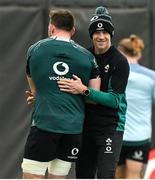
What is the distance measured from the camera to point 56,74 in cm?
559

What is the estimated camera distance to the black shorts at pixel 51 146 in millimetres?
5629

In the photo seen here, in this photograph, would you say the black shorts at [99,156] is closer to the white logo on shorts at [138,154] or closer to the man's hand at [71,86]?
the man's hand at [71,86]

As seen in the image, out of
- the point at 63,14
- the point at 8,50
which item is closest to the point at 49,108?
the point at 63,14

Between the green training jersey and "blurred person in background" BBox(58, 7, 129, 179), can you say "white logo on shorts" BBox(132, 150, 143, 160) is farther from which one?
the green training jersey

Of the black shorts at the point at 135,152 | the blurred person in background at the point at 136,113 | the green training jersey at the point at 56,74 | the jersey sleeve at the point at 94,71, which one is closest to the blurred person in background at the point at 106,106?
the jersey sleeve at the point at 94,71

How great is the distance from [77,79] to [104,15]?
2.12 ft

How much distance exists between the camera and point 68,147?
572cm

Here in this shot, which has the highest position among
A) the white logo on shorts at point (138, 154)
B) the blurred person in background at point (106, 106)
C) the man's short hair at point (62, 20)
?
the man's short hair at point (62, 20)

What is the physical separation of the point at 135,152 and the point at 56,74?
2.42 metres

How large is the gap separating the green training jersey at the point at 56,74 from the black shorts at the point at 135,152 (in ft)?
7.36

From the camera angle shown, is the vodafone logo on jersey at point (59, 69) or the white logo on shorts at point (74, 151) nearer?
the vodafone logo on jersey at point (59, 69)

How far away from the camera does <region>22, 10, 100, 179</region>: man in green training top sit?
Result: 18.3ft

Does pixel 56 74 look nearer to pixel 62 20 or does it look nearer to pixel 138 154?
pixel 62 20

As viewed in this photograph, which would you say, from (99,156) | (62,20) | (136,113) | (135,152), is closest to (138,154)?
(135,152)
